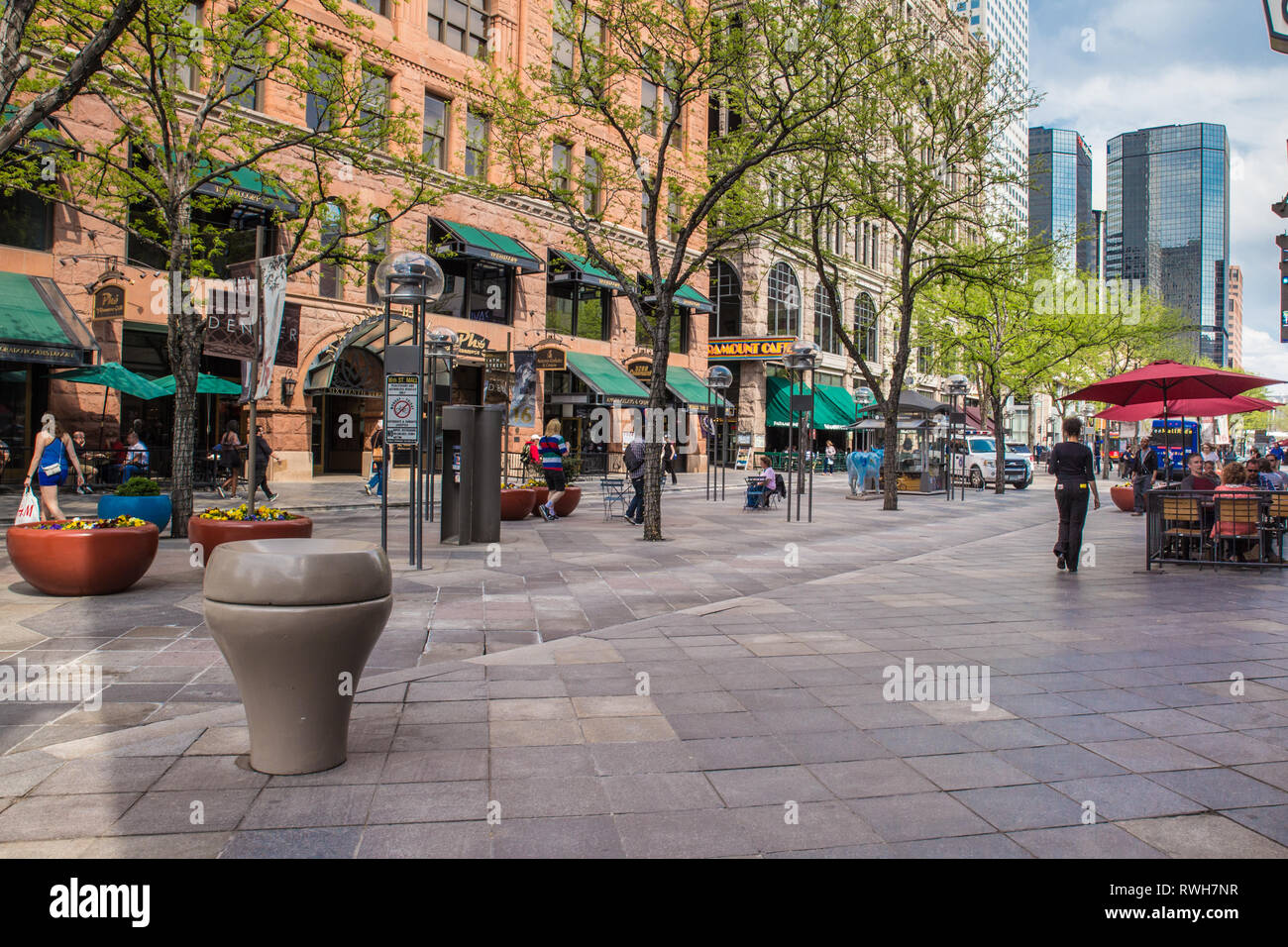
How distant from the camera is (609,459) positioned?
3450 cm

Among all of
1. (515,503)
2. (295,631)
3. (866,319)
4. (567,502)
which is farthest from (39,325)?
(866,319)

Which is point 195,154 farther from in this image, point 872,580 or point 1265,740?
point 1265,740

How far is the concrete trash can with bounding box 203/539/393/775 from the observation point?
3629 millimetres

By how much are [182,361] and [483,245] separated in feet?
53.8

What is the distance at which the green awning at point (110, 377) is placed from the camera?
19281 mm

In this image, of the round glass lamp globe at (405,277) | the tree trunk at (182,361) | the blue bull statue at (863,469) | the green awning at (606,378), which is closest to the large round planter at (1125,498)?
the blue bull statue at (863,469)

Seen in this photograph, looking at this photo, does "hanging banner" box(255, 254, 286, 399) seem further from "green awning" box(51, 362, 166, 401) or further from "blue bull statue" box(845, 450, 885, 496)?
"blue bull statue" box(845, 450, 885, 496)

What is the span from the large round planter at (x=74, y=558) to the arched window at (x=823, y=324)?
43268 millimetres

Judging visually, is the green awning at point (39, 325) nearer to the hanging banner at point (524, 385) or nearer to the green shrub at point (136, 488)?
the green shrub at point (136, 488)

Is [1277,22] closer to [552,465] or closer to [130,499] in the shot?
[130,499]

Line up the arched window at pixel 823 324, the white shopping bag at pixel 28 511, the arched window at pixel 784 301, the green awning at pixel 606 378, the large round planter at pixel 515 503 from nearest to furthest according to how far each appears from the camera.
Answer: the white shopping bag at pixel 28 511
the large round planter at pixel 515 503
the green awning at pixel 606 378
the arched window at pixel 784 301
the arched window at pixel 823 324
